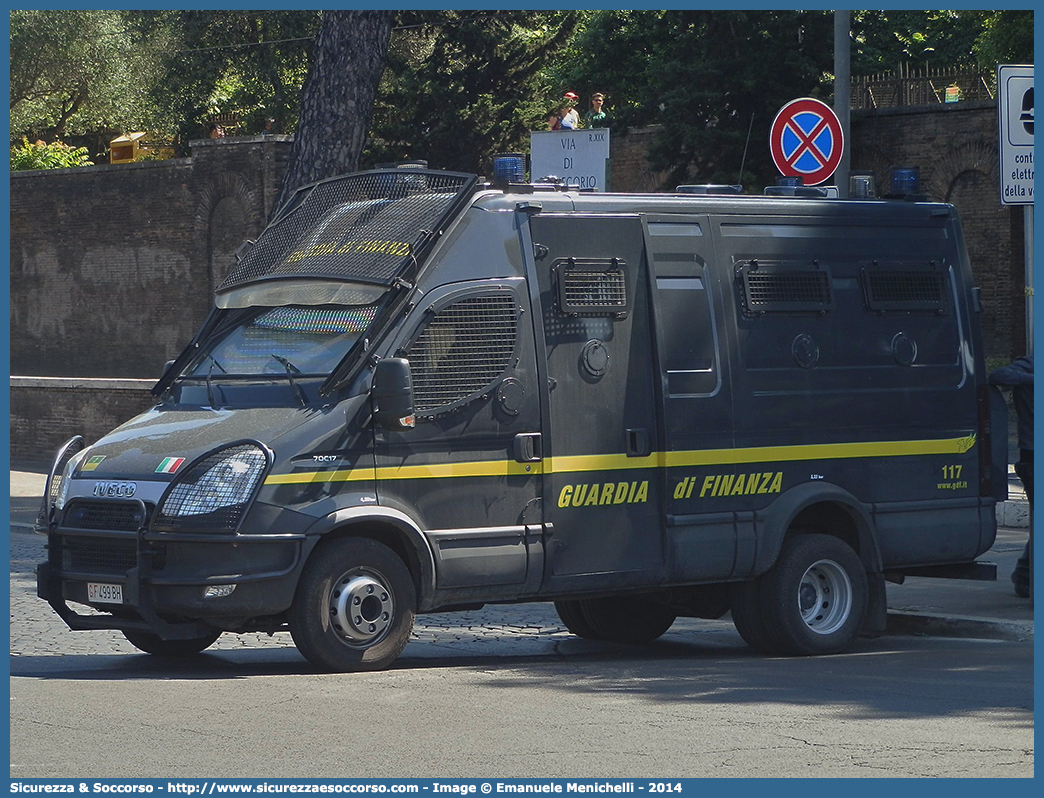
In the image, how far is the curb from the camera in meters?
10.4

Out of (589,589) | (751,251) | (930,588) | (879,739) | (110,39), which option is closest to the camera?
(879,739)

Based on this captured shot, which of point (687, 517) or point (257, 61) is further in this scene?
point (257, 61)

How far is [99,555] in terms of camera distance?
8625 millimetres

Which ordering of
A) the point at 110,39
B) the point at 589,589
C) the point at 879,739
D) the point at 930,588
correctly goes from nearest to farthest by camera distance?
1. the point at 879,739
2. the point at 589,589
3. the point at 930,588
4. the point at 110,39

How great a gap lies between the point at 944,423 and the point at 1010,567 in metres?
3.17

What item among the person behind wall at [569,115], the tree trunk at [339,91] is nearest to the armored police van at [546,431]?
the tree trunk at [339,91]

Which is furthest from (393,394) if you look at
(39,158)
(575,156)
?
(39,158)

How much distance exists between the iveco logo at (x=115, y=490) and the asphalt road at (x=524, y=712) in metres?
0.95

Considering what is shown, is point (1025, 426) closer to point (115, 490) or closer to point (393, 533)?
point (393, 533)

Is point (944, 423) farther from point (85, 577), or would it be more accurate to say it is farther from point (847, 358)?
point (85, 577)

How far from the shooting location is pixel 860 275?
10.4m

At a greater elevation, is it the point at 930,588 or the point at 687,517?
the point at 687,517

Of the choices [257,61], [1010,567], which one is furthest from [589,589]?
[257,61]

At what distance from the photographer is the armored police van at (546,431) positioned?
8.48 m
